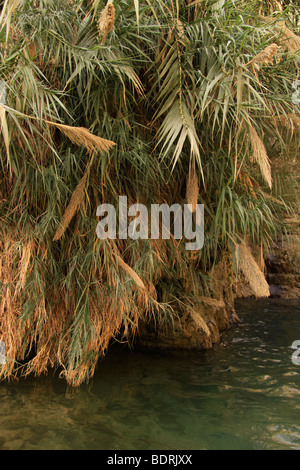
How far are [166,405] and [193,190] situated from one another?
1.26m

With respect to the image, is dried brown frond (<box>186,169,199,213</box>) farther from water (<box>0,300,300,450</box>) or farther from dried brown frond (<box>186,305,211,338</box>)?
water (<box>0,300,300,450</box>)

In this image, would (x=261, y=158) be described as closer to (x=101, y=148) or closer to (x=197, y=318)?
(x=101, y=148)

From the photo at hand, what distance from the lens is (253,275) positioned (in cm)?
229

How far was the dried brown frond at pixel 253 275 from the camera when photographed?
217cm

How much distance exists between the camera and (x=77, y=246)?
2.70 m

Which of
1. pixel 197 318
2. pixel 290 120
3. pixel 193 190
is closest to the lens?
pixel 193 190

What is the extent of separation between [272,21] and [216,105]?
2.95 feet

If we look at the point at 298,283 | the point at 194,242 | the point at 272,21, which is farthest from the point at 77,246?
the point at 298,283

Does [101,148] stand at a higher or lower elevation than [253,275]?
A: higher

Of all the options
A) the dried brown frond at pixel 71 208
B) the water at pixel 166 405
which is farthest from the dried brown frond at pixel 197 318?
the dried brown frond at pixel 71 208

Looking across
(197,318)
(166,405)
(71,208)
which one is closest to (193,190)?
(71,208)

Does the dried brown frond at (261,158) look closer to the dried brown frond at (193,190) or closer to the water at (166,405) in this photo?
the dried brown frond at (193,190)

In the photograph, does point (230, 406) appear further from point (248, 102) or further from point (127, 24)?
point (127, 24)

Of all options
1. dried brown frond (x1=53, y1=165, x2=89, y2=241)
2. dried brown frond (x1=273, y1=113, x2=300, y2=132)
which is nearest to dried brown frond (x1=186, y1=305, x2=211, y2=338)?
dried brown frond (x1=53, y1=165, x2=89, y2=241)
